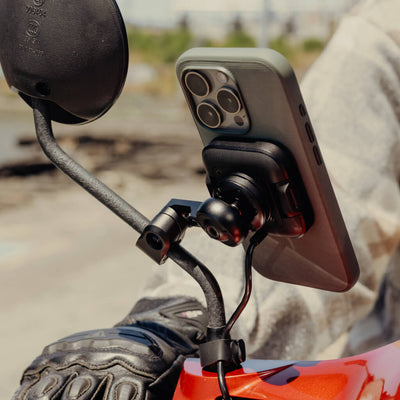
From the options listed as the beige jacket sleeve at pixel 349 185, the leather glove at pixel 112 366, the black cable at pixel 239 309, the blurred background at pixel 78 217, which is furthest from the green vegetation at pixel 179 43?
the black cable at pixel 239 309

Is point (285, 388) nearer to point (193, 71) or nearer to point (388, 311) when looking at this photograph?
point (193, 71)

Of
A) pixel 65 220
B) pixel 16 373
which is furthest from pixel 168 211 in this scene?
pixel 65 220

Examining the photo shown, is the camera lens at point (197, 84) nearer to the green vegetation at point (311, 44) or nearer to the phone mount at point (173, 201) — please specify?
the phone mount at point (173, 201)

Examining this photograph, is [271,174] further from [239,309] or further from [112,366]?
[112,366]

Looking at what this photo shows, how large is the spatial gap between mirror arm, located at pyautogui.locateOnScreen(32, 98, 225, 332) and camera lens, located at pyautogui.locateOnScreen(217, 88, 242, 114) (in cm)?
14

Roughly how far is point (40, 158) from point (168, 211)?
625cm

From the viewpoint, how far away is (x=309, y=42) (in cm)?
2866

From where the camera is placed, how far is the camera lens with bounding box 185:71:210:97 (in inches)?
27.0

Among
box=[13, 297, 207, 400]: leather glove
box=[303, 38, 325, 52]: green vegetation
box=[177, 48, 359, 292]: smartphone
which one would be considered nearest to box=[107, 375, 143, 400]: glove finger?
box=[13, 297, 207, 400]: leather glove

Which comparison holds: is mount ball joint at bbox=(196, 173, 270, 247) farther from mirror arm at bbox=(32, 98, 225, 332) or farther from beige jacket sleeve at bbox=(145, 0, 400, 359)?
beige jacket sleeve at bbox=(145, 0, 400, 359)

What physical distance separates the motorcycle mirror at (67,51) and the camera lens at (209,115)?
9 centimetres

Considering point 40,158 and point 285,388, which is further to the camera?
point 40,158

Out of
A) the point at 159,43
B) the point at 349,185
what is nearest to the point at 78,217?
the point at 349,185

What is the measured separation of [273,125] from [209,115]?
0.08 m
